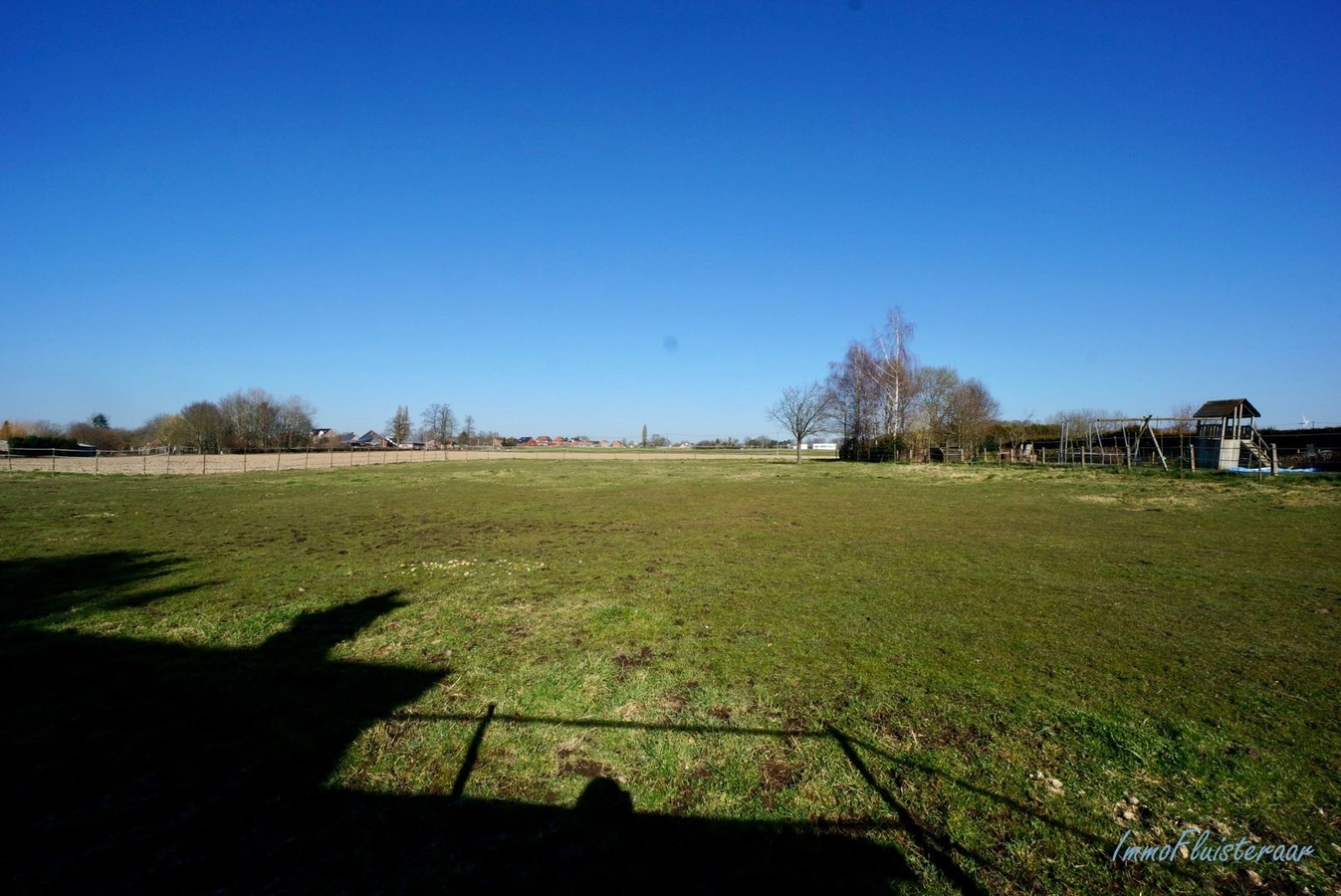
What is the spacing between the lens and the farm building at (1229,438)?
106 ft

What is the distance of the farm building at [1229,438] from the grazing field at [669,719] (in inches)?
1073

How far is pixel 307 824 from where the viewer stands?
386cm

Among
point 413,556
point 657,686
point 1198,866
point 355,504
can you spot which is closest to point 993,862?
point 1198,866

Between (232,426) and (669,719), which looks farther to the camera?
(232,426)

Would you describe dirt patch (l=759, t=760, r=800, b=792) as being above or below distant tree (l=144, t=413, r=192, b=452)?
below

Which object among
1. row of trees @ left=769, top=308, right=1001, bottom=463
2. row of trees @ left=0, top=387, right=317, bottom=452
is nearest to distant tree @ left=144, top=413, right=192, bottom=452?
row of trees @ left=0, top=387, right=317, bottom=452

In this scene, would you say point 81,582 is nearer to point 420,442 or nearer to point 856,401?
point 856,401

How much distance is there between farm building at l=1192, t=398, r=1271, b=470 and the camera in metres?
32.3

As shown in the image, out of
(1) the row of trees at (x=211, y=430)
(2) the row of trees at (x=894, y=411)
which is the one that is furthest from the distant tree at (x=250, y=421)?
(2) the row of trees at (x=894, y=411)

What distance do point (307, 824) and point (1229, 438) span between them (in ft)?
150

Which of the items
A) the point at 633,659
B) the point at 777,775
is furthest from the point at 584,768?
the point at 633,659

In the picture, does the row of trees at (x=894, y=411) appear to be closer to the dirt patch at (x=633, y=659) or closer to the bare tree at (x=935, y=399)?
the bare tree at (x=935, y=399)

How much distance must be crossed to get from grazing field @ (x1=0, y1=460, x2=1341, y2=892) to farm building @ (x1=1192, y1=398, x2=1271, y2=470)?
27.3 meters

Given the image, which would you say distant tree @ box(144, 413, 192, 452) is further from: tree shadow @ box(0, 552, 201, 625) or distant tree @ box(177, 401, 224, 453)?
tree shadow @ box(0, 552, 201, 625)
